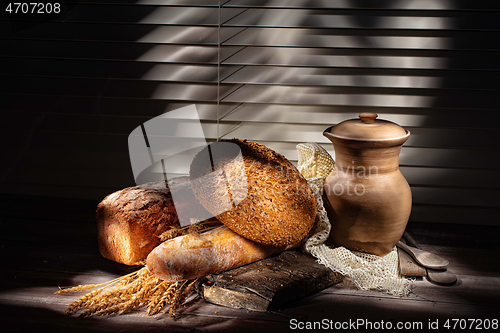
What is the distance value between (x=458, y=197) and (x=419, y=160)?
34 cm

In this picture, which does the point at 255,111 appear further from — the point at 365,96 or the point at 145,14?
the point at 145,14

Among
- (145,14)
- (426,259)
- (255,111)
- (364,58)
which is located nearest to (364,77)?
(364,58)

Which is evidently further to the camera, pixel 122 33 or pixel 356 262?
pixel 122 33

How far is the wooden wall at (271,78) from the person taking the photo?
2.12 m

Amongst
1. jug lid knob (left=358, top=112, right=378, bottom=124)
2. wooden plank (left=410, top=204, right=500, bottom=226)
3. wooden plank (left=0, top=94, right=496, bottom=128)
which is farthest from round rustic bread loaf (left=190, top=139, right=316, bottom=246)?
wooden plank (left=410, top=204, right=500, bottom=226)

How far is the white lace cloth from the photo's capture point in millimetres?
1376

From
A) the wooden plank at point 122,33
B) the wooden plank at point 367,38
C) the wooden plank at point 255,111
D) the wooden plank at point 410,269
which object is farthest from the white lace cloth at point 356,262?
the wooden plank at point 122,33

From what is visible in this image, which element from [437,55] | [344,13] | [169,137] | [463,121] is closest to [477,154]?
[463,121]

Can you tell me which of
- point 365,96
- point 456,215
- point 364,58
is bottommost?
point 456,215

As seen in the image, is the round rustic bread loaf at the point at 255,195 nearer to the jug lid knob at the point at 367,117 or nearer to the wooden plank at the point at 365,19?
the jug lid knob at the point at 367,117

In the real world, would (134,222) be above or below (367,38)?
below

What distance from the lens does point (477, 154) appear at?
2193 mm

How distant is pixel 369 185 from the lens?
1.39 meters

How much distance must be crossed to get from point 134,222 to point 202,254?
0.36 m
